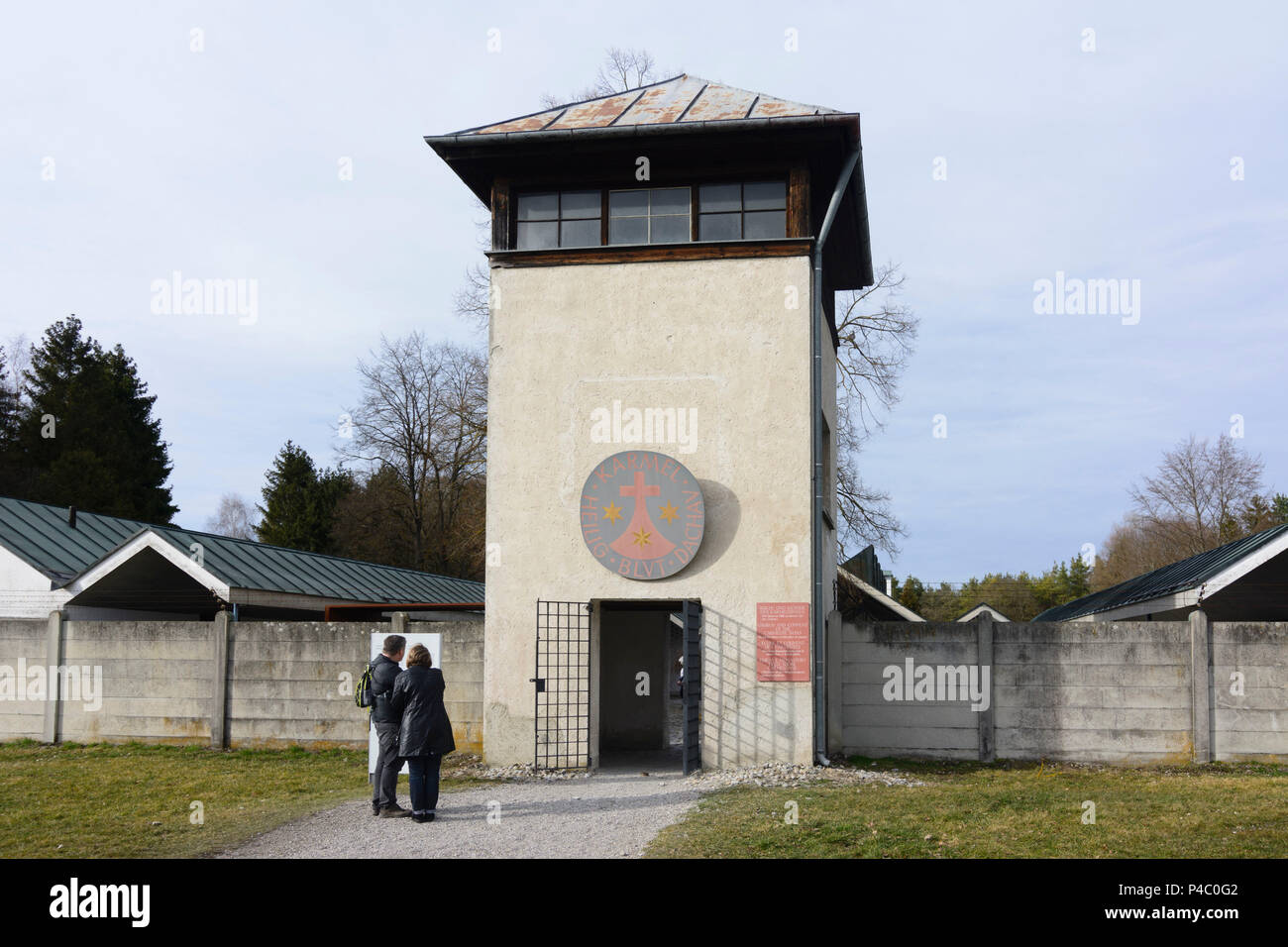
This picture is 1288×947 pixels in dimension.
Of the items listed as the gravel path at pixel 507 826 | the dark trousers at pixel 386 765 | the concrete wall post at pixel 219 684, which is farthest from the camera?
the concrete wall post at pixel 219 684

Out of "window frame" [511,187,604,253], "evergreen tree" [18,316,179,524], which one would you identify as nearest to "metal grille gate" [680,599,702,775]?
"window frame" [511,187,604,253]

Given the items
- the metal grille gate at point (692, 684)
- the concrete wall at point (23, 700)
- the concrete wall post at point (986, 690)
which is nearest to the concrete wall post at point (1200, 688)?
the concrete wall post at point (986, 690)

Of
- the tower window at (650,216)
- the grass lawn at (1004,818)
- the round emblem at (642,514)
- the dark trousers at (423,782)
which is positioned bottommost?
the grass lawn at (1004,818)

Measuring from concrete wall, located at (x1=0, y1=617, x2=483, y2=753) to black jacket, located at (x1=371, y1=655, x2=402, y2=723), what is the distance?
4195mm

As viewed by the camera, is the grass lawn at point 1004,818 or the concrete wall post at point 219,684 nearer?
the grass lawn at point 1004,818

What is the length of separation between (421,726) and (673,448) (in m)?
4.98

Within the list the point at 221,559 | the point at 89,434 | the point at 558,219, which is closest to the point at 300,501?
the point at 89,434

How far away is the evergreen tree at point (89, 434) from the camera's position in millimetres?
40531

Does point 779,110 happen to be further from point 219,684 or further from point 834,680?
point 219,684

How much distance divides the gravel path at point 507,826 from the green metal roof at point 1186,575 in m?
8.20

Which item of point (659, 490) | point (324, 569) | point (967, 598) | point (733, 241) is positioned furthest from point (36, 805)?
point (967, 598)

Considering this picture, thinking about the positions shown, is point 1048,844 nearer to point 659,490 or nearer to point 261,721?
point 659,490

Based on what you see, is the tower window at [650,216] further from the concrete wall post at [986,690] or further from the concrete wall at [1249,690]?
the concrete wall at [1249,690]

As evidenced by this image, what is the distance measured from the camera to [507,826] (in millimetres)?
9688
